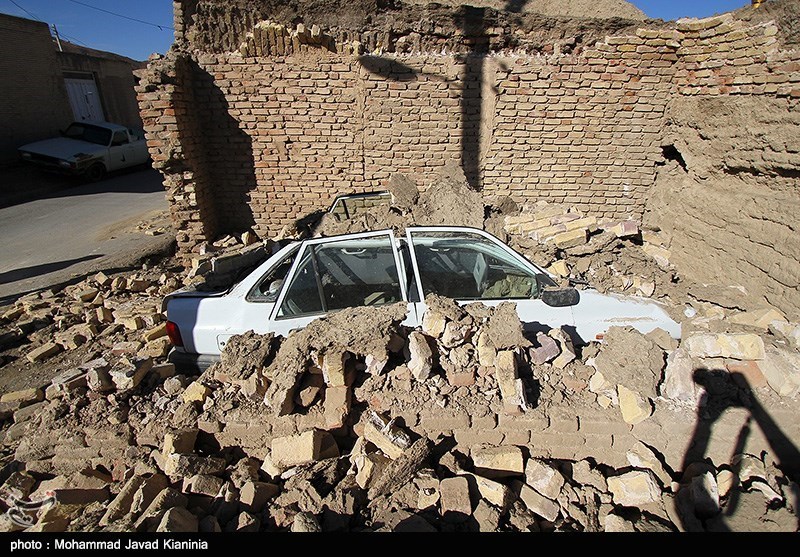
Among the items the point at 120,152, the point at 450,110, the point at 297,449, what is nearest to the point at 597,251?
the point at 450,110

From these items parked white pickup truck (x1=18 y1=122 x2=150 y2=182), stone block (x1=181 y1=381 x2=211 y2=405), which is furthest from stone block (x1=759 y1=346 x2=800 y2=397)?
parked white pickup truck (x1=18 y1=122 x2=150 y2=182)

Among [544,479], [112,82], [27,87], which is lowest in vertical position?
[544,479]

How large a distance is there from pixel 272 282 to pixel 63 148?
48.0 feet

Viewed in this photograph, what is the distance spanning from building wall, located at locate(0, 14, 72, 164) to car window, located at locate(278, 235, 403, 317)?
54.7 feet

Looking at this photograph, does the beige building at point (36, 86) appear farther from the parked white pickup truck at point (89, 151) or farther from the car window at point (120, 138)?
the car window at point (120, 138)

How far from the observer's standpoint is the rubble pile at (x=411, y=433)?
7.86 ft

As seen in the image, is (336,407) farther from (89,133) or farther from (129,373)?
(89,133)

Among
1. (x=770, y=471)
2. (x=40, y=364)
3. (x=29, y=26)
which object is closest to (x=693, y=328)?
(x=770, y=471)

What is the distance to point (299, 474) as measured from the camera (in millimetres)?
2555

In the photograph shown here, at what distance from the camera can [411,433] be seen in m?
2.85

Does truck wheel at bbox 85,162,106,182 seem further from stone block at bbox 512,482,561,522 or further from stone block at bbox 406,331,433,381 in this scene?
stone block at bbox 512,482,561,522

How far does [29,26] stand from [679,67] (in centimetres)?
2116

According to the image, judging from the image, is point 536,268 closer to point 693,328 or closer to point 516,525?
point 693,328

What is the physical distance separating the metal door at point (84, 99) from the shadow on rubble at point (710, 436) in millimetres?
22995
